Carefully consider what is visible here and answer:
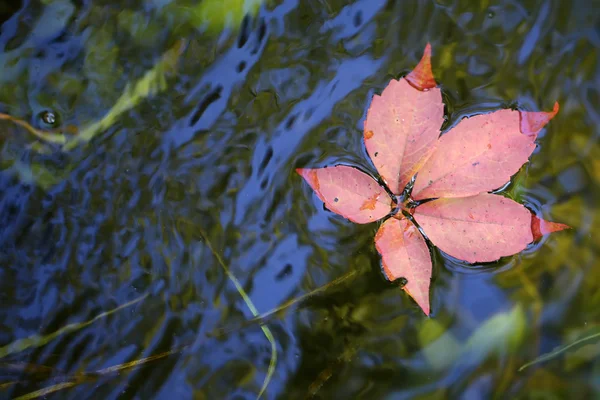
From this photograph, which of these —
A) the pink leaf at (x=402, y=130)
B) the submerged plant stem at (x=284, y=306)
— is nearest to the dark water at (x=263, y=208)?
the submerged plant stem at (x=284, y=306)

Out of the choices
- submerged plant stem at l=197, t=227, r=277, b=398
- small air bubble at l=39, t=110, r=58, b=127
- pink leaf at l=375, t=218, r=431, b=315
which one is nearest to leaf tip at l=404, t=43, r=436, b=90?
pink leaf at l=375, t=218, r=431, b=315

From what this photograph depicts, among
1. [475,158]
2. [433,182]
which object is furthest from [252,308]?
[475,158]

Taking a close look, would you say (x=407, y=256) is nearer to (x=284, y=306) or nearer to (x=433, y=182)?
(x=433, y=182)

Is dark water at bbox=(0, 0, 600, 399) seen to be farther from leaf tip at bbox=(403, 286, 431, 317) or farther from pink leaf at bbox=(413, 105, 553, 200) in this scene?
pink leaf at bbox=(413, 105, 553, 200)

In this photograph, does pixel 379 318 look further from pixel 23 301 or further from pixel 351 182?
pixel 23 301

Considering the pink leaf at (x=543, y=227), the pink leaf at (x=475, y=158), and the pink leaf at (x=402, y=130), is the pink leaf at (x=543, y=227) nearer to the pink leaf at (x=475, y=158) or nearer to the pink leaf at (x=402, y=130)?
the pink leaf at (x=475, y=158)

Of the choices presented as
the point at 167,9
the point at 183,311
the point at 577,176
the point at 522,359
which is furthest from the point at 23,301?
the point at 577,176
